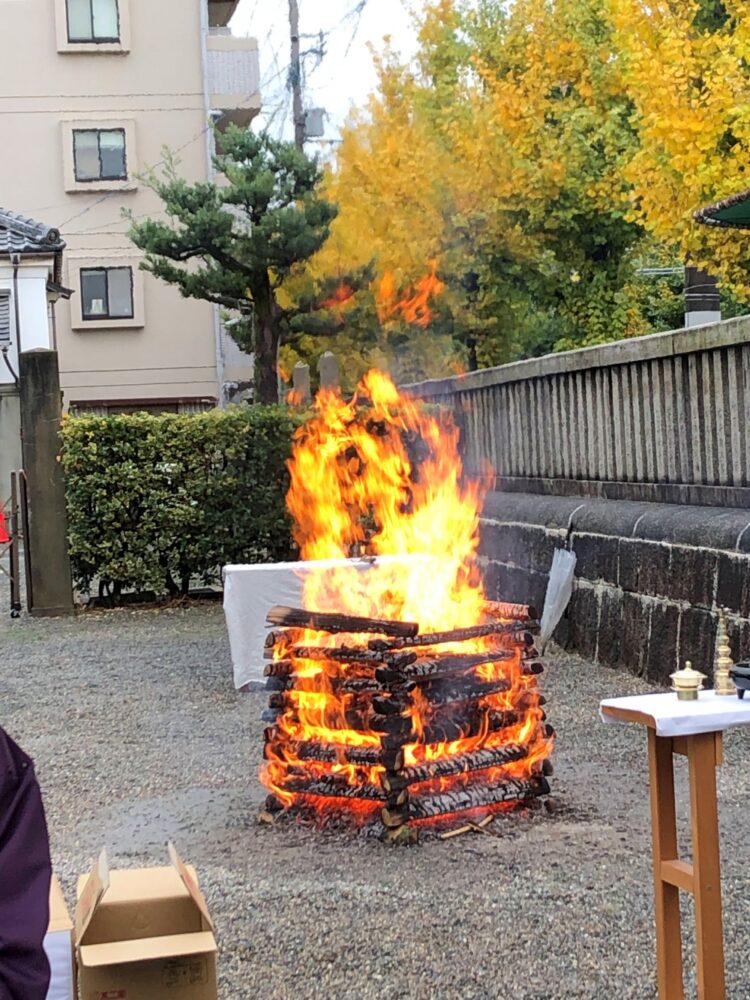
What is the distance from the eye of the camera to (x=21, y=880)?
2.15 meters

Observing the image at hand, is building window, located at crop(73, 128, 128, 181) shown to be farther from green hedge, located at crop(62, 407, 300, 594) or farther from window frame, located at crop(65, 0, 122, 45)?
green hedge, located at crop(62, 407, 300, 594)

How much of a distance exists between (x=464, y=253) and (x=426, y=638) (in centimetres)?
1516

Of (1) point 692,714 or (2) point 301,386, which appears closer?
(1) point 692,714

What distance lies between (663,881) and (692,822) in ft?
0.93

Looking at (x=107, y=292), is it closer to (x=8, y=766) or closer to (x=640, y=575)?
(x=640, y=575)

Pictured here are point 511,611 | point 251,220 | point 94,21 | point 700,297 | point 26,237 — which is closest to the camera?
point 511,611

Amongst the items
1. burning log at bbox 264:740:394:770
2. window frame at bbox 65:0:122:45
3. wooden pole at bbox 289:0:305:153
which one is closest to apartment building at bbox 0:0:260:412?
window frame at bbox 65:0:122:45

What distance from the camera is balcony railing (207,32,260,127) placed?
32.3 metres

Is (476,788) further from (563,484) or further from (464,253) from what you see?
(464,253)

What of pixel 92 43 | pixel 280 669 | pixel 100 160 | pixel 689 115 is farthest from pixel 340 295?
pixel 92 43

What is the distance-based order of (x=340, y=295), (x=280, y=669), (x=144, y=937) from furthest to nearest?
1. (x=340, y=295)
2. (x=280, y=669)
3. (x=144, y=937)

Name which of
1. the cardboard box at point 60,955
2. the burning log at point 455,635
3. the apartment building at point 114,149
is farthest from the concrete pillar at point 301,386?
the apartment building at point 114,149

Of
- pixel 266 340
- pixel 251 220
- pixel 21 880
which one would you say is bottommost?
pixel 21 880

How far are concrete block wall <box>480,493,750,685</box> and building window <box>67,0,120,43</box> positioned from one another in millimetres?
25465
